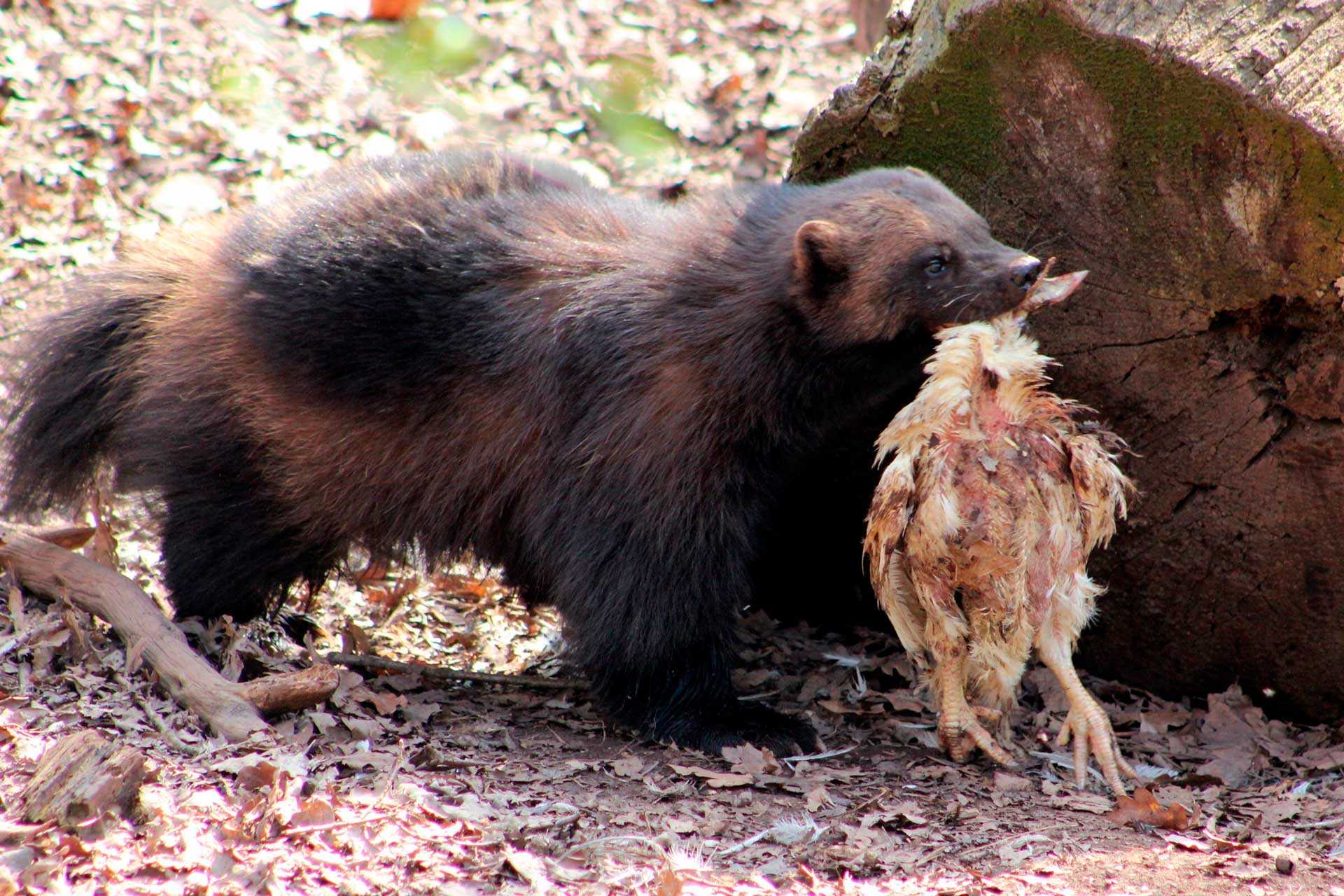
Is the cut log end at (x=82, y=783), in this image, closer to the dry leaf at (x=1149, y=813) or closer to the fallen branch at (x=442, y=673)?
the fallen branch at (x=442, y=673)

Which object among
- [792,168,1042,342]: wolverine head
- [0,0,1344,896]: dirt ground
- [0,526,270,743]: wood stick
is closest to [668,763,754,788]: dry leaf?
[0,0,1344,896]: dirt ground

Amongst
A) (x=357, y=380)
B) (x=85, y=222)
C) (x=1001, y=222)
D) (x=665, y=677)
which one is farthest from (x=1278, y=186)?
(x=85, y=222)

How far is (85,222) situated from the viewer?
718 cm

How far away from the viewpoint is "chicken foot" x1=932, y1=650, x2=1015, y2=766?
4480mm

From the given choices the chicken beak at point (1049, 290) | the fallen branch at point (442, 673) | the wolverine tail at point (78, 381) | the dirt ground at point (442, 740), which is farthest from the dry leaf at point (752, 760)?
the wolverine tail at point (78, 381)

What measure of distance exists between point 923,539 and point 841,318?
0.81 m

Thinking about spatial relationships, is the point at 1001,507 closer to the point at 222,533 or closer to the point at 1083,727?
the point at 1083,727

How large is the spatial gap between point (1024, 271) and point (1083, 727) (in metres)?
1.55

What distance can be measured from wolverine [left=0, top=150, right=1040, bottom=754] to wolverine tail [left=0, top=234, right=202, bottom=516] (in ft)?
0.04

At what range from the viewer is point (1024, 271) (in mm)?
4203

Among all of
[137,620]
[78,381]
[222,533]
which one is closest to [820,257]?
[222,533]

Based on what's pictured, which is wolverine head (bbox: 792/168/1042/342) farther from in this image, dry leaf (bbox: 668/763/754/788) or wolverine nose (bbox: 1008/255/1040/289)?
dry leaf (bbox: 668/763/754/788)

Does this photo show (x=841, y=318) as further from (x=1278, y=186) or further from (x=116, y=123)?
(x=116, y=123)

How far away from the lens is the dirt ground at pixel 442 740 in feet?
11.5
